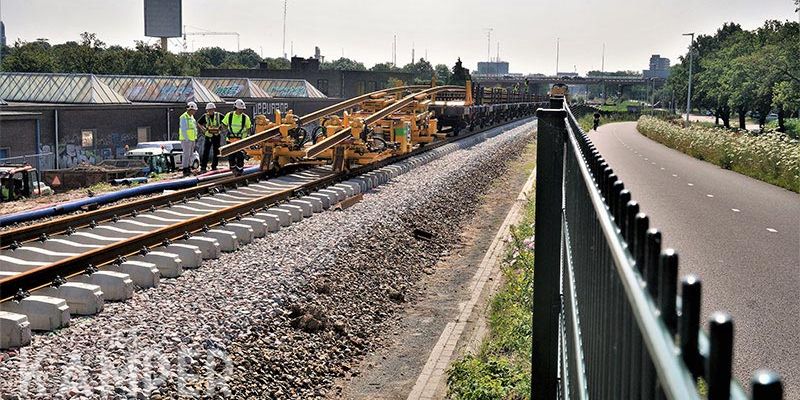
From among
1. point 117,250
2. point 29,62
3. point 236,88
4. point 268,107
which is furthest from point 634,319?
point 29,62

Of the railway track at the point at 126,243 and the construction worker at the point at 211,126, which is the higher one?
the construction worker at the point at 211,126

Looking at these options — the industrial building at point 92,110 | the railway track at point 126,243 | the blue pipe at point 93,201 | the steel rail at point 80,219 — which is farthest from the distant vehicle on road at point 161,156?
the steel rail at point 80,219

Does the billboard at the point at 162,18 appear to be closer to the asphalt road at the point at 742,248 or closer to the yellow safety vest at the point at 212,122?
the yellow safety vest at the point at 212,122

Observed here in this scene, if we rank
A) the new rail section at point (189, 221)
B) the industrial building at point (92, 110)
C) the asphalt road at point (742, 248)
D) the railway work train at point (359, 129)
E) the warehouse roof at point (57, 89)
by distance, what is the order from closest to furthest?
the asphalt road at point (742, 248)
the new rail section at point (189, 221)
the railway work train at point (359, 129)
the industrial building at point (92, 110)
the warehouse roof at point (57, 89)

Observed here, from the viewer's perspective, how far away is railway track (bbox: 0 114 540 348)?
754 cm

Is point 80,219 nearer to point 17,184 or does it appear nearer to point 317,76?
point 17,184

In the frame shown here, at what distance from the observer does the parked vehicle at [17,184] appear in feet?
69.6

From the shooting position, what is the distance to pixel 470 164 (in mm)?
24781

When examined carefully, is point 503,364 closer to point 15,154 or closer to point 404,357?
point 404,357

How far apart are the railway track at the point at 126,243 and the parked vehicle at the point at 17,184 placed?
7.28m

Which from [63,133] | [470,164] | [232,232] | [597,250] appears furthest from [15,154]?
[597,250]

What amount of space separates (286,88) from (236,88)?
5.30 meters

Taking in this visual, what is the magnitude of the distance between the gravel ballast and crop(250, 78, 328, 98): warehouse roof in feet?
158

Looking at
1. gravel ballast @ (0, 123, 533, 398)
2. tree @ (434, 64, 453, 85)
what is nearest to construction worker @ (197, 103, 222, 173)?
gravel ballast @ (0, 123, 533, 398)
